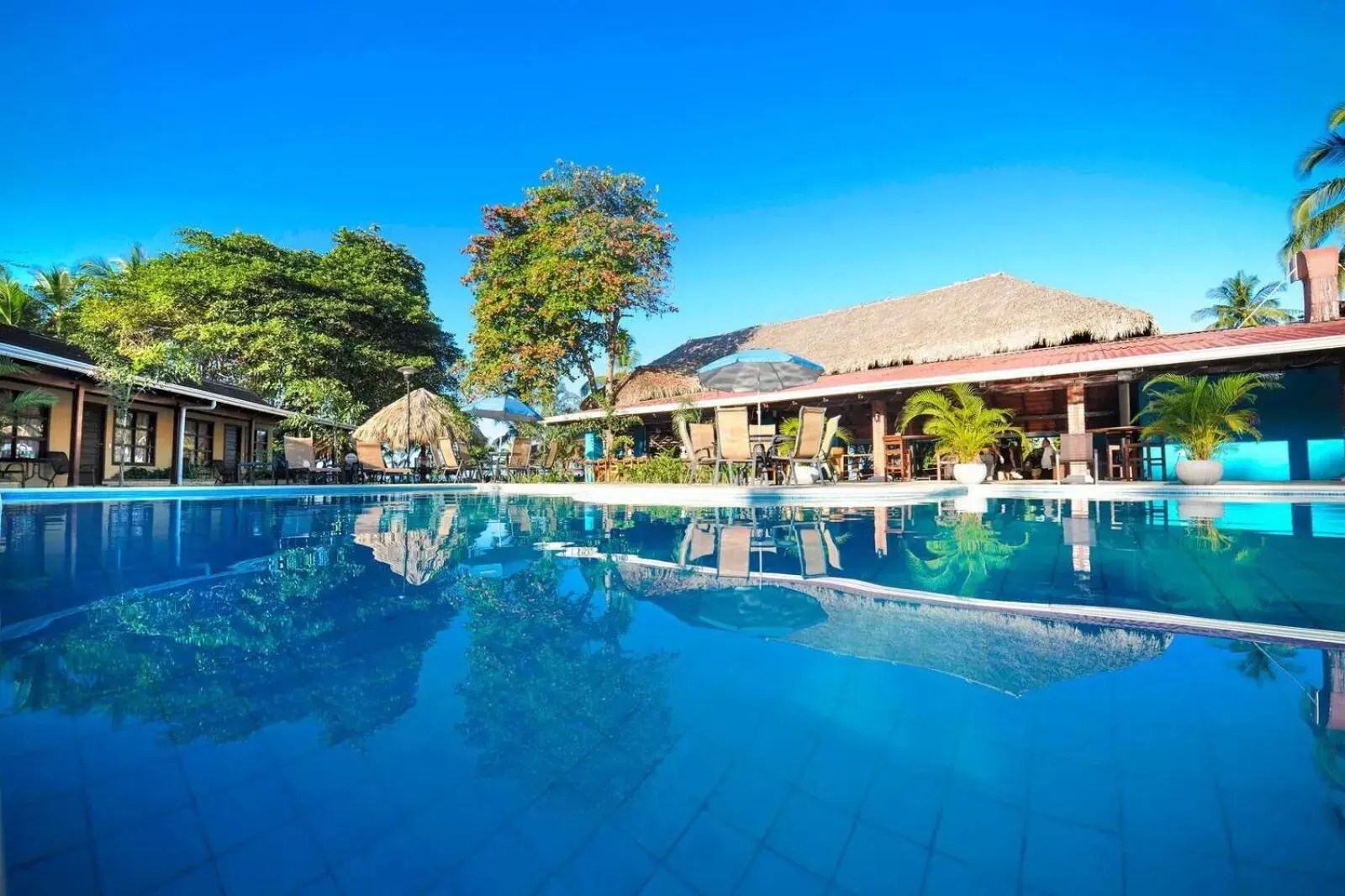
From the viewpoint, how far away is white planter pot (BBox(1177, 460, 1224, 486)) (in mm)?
9125

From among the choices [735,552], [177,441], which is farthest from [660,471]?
[177,441]

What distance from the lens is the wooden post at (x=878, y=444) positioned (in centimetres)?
1370

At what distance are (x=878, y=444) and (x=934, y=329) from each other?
3.30 meters

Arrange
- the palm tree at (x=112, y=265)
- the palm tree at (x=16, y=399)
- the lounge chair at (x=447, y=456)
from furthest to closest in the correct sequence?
the palm tree at (x=112, y=265) → the lounge chair at (x=447, y=456) → the palm tree at (x=16, y=399)

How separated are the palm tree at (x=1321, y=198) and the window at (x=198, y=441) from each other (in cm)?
3129

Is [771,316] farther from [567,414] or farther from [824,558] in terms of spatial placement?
[824,558]

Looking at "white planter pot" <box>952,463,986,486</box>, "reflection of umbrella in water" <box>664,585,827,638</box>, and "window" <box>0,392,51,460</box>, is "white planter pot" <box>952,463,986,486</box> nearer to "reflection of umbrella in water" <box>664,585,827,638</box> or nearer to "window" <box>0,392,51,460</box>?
"reflection of umbrella in water" <box>664,585,827,638</box>

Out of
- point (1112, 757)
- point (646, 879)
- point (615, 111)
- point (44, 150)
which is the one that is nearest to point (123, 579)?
point (646, 879)

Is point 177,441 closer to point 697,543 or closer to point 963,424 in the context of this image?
point 697,543

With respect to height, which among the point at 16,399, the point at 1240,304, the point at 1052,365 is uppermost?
the point at 1240,304

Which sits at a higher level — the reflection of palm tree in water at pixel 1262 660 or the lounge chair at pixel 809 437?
the lounge chair at pixel 809 437

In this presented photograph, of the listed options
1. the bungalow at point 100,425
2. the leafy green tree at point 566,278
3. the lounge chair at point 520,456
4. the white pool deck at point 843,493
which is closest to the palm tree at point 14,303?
the bungalow at point 100,425

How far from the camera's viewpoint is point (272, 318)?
20797 millimetres

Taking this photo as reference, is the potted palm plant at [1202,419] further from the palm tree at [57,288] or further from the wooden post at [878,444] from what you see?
the palm tree at [57,288]
